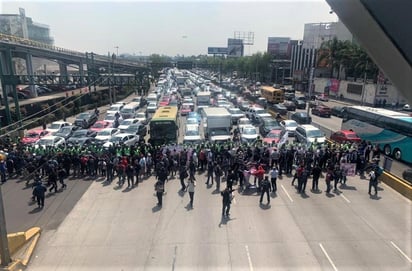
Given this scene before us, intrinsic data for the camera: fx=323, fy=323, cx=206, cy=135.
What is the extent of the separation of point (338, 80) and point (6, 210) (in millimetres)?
59082

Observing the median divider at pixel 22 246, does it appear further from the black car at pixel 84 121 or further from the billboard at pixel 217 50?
the billboard at pixel 217 50

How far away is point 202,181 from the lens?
1638cm

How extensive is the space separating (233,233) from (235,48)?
428 feet

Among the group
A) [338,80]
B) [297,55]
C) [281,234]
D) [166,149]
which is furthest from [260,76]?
[281,234]

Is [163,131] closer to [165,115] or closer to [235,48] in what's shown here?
[165,115]

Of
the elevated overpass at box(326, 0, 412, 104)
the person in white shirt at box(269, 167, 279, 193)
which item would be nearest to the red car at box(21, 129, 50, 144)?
the person in white shirt at box(269, 167, 279, 193)

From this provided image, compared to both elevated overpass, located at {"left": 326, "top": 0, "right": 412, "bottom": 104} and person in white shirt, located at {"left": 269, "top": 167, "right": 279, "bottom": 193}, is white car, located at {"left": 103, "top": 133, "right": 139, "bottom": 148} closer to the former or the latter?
person in white shirt, located at {"left": 269, "top": 167, "right": 279, "bottom": 193}

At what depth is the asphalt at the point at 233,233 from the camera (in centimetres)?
957

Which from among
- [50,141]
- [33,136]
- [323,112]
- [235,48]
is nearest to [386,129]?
[323,112]

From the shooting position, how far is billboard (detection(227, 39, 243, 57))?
135 m

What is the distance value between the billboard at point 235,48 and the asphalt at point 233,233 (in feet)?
412

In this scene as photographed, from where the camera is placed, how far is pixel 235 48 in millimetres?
134875

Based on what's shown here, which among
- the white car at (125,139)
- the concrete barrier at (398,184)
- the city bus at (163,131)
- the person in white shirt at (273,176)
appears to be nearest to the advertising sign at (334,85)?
the city bus at (163,131)

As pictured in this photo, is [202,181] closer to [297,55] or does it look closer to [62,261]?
[62,261]
